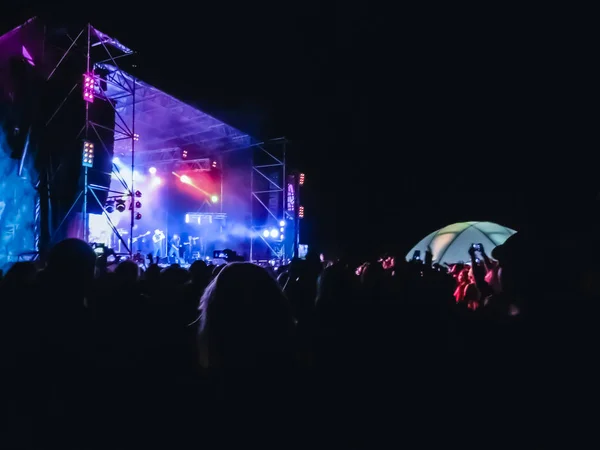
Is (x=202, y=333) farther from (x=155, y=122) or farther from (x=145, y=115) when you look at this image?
(x=155, y=122)

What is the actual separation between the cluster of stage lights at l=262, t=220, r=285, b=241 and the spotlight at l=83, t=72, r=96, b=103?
968cm

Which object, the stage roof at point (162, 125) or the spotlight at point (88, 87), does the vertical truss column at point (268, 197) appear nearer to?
the stage roof at point (162, 125)

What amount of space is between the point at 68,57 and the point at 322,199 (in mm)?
17883

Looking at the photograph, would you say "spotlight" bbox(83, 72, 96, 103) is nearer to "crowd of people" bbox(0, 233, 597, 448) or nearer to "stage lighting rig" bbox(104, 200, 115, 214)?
"stage lighting rig" bbox(104, 200, 115, 214)

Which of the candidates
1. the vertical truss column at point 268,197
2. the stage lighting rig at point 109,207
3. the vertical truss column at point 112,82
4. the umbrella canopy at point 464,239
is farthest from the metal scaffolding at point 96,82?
the umbrella canopy at point 464,239

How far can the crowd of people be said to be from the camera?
187 cm

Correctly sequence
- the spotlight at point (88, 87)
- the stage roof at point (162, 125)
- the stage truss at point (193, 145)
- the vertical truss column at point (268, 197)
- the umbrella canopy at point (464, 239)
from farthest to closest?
the vertical truss column at point (268, 197)
the umbrella canopy at point (464, 239)
the stage truss at point (193, 145)
the stage roof at point (162, 125)
the spotlight at point (88, 87)

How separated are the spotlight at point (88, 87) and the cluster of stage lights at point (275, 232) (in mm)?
9684

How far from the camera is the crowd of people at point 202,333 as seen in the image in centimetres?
187

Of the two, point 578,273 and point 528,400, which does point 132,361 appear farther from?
point 578,273

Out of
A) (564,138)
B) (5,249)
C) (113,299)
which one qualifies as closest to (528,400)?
(113,299)

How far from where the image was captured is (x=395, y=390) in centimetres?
349

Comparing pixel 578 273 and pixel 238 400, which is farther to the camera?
pixel 578 273

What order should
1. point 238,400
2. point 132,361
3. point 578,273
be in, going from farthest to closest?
point 132,361 < point 578,273 < point 238,400
